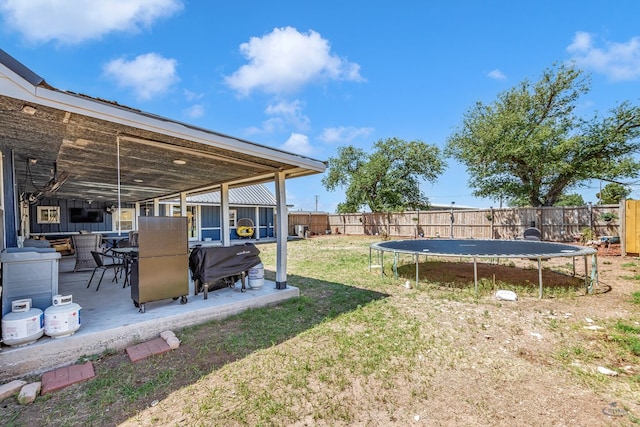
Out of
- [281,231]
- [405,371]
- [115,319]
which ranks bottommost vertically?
[405,371]

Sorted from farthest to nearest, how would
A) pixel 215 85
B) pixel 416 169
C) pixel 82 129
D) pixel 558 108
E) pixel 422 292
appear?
pixel 416 169 < pixel 558 108 < pixel 215 85 < pixel 422 292 < pixel 82 129

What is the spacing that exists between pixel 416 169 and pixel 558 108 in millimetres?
9222

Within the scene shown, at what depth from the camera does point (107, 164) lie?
5055 mm

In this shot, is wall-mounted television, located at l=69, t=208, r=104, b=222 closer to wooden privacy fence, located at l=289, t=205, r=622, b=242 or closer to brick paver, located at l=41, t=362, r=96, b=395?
brick paver, located at l=41, t=362, r=96, b=395

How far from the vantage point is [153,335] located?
11.4 feet

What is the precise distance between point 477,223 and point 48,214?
18080 millimetres

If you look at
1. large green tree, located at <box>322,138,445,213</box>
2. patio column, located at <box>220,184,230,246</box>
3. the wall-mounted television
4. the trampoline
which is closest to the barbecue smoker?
patio column, located at <box>220,184,230,246</box>

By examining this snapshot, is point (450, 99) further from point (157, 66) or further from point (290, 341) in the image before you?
point (290, 341)

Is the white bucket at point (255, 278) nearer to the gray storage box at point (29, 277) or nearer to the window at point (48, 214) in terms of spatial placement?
the gray storage box at point (29, 277)

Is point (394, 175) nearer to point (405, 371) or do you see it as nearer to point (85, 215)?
point (85, 215)

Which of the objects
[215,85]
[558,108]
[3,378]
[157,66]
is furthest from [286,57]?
[558,108]

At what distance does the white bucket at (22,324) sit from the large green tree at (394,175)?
2029 cm

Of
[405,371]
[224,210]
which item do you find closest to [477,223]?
[224,210]

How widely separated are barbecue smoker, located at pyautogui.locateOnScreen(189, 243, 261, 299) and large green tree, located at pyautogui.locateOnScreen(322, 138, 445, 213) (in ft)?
58.4
